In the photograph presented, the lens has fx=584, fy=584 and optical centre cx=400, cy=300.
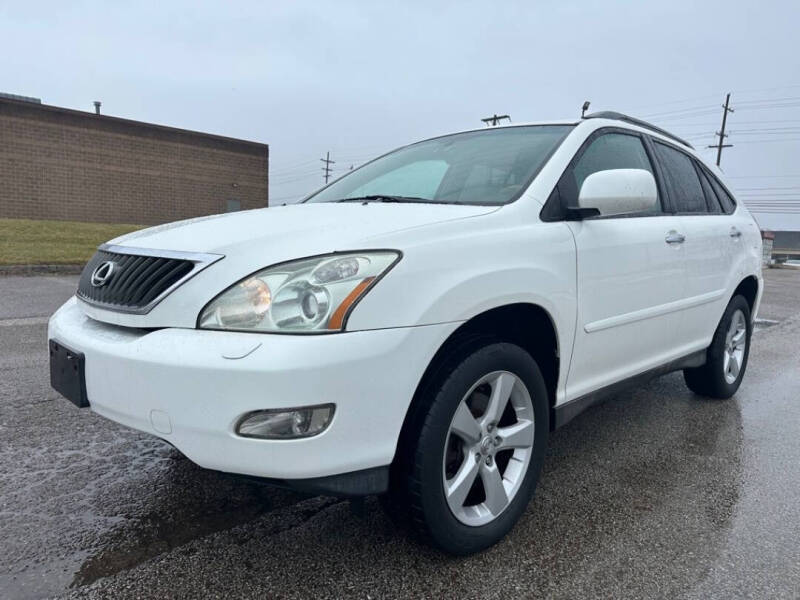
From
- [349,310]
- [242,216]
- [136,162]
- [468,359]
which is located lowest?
[468,359]

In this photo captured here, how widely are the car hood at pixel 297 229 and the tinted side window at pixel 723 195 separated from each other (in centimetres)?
262

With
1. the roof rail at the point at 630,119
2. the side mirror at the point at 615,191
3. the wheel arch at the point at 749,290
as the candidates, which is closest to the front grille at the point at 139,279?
the side mirror at the point at 615,191

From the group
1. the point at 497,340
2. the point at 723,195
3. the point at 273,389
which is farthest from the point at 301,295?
the point at 723,195

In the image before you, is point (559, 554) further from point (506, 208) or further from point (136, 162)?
Answer: point (136, 162)

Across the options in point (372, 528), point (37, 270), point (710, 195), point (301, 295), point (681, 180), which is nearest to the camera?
point (301, 295)

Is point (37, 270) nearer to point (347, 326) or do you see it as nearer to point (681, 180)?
point (681, 180)

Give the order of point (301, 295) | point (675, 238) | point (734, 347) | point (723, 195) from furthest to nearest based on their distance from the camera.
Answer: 1. point (734, 347)
2. point (723, 195)
3. point (675, 238)
4. point (301, 295)

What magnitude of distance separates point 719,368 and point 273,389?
139 inches

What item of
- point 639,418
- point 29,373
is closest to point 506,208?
point 639,418

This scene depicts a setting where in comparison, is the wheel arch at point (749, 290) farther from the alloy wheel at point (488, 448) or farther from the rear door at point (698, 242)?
the alloy wheel at point (488, 448)

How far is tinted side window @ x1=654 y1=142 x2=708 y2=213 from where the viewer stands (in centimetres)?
352

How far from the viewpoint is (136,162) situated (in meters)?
23.1

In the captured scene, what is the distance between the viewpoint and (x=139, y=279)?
2.01 m

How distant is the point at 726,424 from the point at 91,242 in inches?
598
